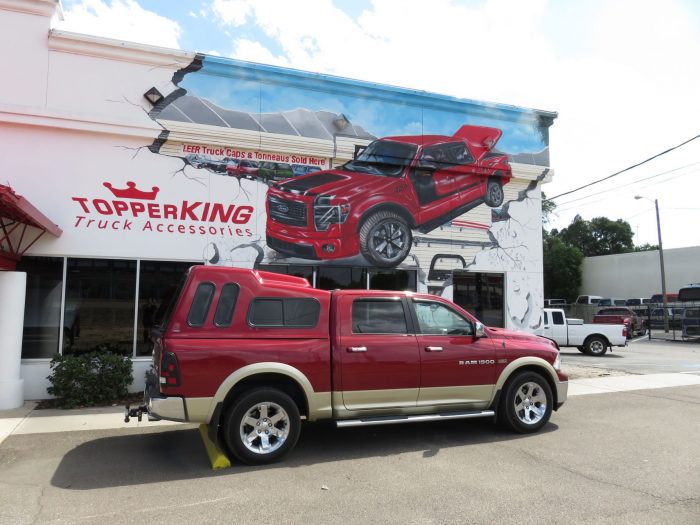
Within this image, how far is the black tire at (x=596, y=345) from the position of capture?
19547mm

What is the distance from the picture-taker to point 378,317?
21.6 feet

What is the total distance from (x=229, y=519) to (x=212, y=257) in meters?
6.75

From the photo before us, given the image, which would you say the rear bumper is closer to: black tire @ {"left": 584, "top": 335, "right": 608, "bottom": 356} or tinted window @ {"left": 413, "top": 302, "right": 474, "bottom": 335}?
tinted window @ {"left": 413, "top": 302, "right": 474, "bottom": 335}

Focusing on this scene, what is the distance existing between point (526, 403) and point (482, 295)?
599cm

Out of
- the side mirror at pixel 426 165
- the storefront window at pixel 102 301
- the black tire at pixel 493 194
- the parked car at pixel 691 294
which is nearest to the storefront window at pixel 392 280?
the side mirror at pixel 426 165

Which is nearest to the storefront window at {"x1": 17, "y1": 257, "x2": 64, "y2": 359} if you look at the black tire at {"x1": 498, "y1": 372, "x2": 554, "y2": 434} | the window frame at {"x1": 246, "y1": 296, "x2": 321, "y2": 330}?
the window frame at {"x1": 246, "y1": 296, "x2": 321, "y2": 330}

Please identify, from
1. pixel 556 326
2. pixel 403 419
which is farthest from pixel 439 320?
pixel 556 326

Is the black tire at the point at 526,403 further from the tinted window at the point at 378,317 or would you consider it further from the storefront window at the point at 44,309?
the storefront window at the point at 44,309

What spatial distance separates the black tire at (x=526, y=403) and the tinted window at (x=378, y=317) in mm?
1715

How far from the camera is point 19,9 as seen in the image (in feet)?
31.3

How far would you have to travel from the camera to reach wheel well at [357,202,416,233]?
11.7 metres

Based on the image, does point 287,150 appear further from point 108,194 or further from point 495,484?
point 495,484

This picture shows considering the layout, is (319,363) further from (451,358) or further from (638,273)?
(638,273)

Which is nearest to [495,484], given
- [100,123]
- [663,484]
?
[663,484]
